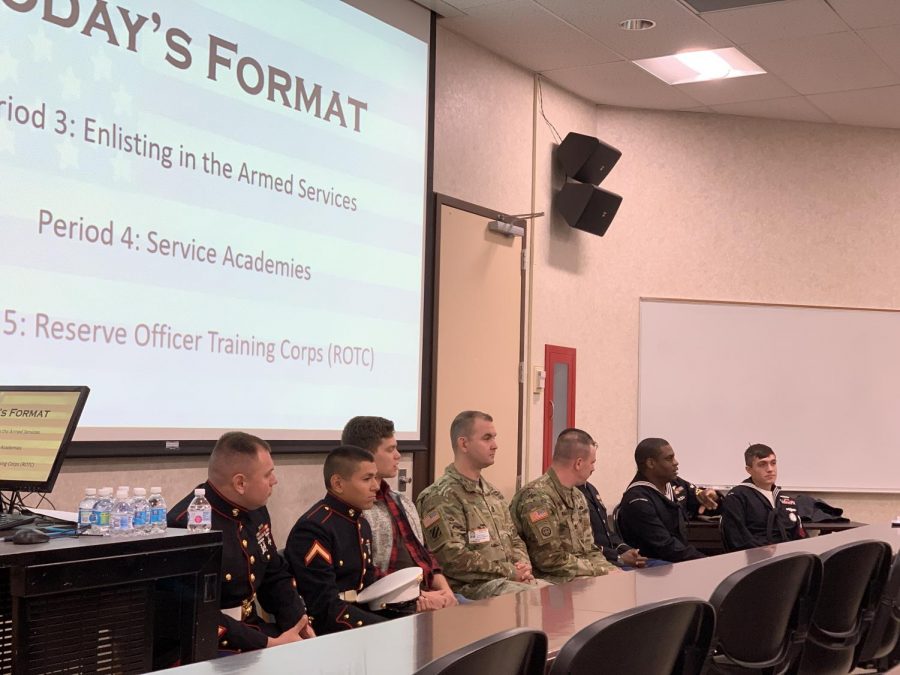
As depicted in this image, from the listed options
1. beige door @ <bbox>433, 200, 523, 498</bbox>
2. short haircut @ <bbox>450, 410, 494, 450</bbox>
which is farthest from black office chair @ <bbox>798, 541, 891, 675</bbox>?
beige door @ <bbox>433, 200, 523, 498</bbox>

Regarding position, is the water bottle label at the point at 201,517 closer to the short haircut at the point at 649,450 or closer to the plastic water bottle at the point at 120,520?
the plastic water bottle at the point at 120,520

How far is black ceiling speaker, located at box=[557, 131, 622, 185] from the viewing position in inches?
283

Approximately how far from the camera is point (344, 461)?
3.95 metres

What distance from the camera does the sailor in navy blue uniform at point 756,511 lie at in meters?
6.43

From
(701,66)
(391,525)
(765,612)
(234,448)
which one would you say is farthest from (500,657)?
(701,66)

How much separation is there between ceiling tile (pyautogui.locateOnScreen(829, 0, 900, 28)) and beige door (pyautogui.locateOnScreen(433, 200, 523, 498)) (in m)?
2.30

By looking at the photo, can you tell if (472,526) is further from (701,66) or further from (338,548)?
(701,66)

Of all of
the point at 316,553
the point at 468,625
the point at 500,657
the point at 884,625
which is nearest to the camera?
the point at 500,657

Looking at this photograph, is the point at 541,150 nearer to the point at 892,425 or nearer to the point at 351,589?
the point at 892,425

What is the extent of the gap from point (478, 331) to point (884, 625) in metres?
3.63

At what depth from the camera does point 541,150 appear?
23.7 ft

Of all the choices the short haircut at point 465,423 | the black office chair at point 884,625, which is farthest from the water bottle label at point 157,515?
the short haircut at point 465,423

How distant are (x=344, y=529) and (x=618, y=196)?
413 centimetres

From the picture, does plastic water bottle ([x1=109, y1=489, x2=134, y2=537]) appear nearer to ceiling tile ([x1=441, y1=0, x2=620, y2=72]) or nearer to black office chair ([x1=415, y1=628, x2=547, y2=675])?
black office chair ([x1=415, y1=628, x2=547, y2=675])
